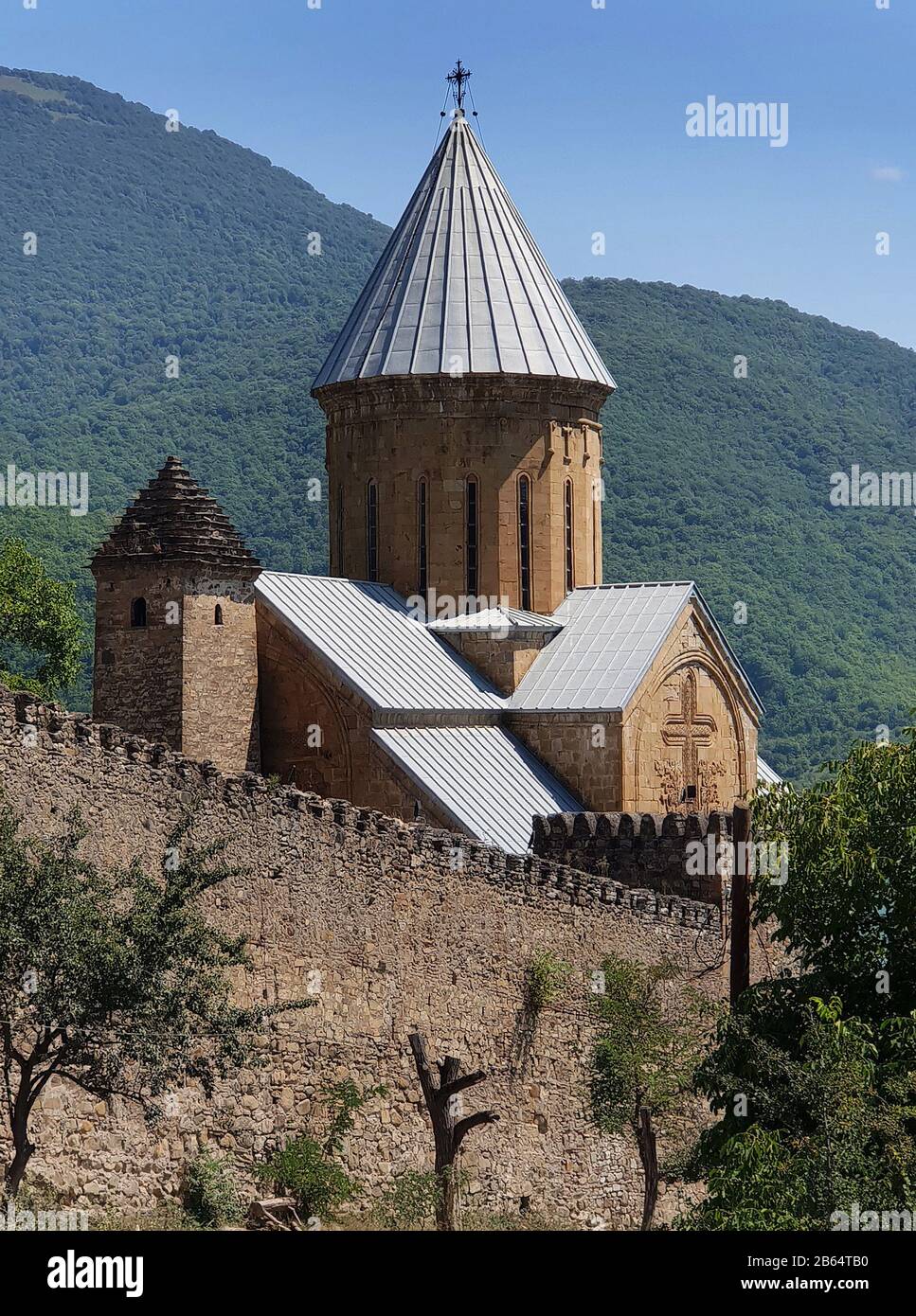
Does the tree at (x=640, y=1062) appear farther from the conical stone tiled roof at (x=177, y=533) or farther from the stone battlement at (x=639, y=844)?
the conical stone tiled roof at (x=177, y=533)

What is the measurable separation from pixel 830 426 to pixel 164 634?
62404 mm

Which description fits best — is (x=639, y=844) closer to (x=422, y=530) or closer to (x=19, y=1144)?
(x=422, y=530)

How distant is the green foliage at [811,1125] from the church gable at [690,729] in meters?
A: 11.7

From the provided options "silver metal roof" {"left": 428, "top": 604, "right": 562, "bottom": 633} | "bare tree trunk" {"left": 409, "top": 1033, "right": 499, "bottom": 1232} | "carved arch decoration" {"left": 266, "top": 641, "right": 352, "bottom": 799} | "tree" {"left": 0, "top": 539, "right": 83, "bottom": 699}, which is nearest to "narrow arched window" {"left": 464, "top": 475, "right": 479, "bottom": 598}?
"silver metal roof" {"left": 428, "top": 604, "right": 562, "bottom": 633}

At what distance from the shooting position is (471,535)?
89.0 ft

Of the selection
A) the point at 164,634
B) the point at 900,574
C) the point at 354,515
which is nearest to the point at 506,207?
the point at 354,515

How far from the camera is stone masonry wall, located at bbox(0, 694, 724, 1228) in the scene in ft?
46.5

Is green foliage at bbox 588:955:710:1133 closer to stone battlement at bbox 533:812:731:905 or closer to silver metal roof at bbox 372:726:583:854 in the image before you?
stone battlement at bbox 533:812:731:905

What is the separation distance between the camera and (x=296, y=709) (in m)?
23.6

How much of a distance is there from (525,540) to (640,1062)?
1017 cm

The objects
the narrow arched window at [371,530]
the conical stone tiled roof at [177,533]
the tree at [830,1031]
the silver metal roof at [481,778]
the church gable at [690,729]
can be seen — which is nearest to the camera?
the tree at [830,1031]

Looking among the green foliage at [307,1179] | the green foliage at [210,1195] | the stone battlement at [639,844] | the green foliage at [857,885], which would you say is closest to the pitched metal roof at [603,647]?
the stone battlement at [639,844]

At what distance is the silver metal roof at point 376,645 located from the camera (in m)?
23.8

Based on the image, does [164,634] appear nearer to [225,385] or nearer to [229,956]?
[229,956]
